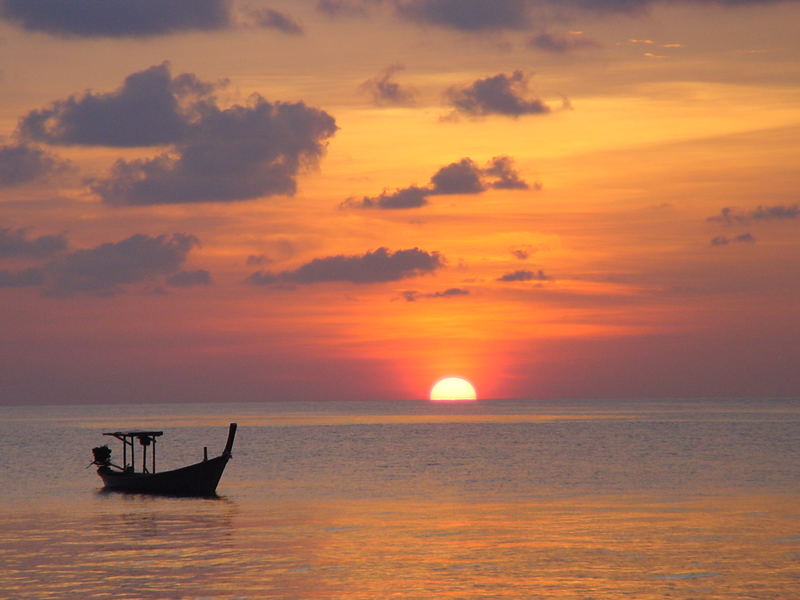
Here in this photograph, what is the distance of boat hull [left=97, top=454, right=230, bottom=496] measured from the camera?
60750 millimetres

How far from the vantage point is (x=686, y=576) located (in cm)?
3384

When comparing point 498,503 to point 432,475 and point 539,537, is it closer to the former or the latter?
point 539,537

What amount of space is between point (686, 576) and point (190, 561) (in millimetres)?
16495

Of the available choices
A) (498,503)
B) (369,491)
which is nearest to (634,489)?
(498,503)

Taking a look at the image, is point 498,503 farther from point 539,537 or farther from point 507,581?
point 507,581

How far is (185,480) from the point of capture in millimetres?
61094

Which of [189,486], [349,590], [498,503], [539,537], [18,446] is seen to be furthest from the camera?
[18,446]

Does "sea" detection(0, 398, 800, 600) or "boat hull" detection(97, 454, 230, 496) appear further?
"boat hull" detection(97, 454, 230, 496)

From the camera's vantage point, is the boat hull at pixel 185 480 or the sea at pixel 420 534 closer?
the sea at pixel 420 534

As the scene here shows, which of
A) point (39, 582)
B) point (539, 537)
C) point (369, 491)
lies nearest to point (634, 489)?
point (369, 491)

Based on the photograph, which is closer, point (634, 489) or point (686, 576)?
point (686, 576)

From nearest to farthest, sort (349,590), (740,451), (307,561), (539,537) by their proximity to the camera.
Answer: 1. (349,590)
2. (307,561)
3. (539,537)
4. (740,451)

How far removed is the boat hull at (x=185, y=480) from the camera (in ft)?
199

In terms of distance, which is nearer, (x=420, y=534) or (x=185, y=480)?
(x=420, y=534)
